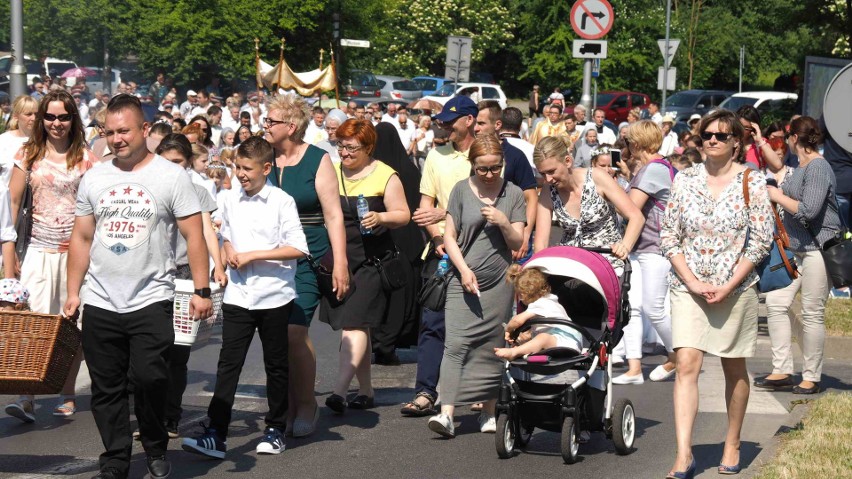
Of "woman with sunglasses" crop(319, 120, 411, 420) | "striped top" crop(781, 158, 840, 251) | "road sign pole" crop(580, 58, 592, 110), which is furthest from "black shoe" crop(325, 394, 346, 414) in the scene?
"road sign pole" crop(580, 58, 592, 110)

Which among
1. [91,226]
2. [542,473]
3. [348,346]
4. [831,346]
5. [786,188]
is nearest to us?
[91,226]

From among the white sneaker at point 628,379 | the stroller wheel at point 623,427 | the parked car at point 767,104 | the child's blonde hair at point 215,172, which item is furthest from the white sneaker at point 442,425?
the parked car at point 767,104

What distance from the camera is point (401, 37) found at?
62.1m

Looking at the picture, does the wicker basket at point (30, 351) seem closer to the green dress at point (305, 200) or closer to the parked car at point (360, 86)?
the green dress at point (305, 200)

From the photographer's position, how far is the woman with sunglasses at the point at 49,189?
26.4 feet

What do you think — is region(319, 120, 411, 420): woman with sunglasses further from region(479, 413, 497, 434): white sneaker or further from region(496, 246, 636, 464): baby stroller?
region(496, 246, 636, 464): baby stroller

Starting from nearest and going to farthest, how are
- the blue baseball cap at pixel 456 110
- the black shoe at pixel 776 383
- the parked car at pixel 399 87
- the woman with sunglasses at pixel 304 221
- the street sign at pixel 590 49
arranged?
1. the woman with sunglasses at pixel 304 221
2. the blue baseball cap at pixel 456 110
3. the black shoe at pixel 776 383
4. the street sign at pixel 590 49
5. the parked car at pixel 399 87

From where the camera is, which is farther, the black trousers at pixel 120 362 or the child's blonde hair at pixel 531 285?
the child's blonde hair at pixel 531 285

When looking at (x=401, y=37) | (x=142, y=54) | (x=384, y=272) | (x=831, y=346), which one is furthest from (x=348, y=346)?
(x=401, y=37)

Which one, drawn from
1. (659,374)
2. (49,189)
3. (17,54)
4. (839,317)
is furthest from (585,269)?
(17,54)

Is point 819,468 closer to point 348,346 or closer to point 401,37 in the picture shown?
point 348,346

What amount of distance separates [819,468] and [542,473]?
57.6 inches

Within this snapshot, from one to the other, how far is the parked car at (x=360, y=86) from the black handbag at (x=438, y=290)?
37.7 m

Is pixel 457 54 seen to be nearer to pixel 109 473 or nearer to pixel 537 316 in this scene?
pixel 537 316
